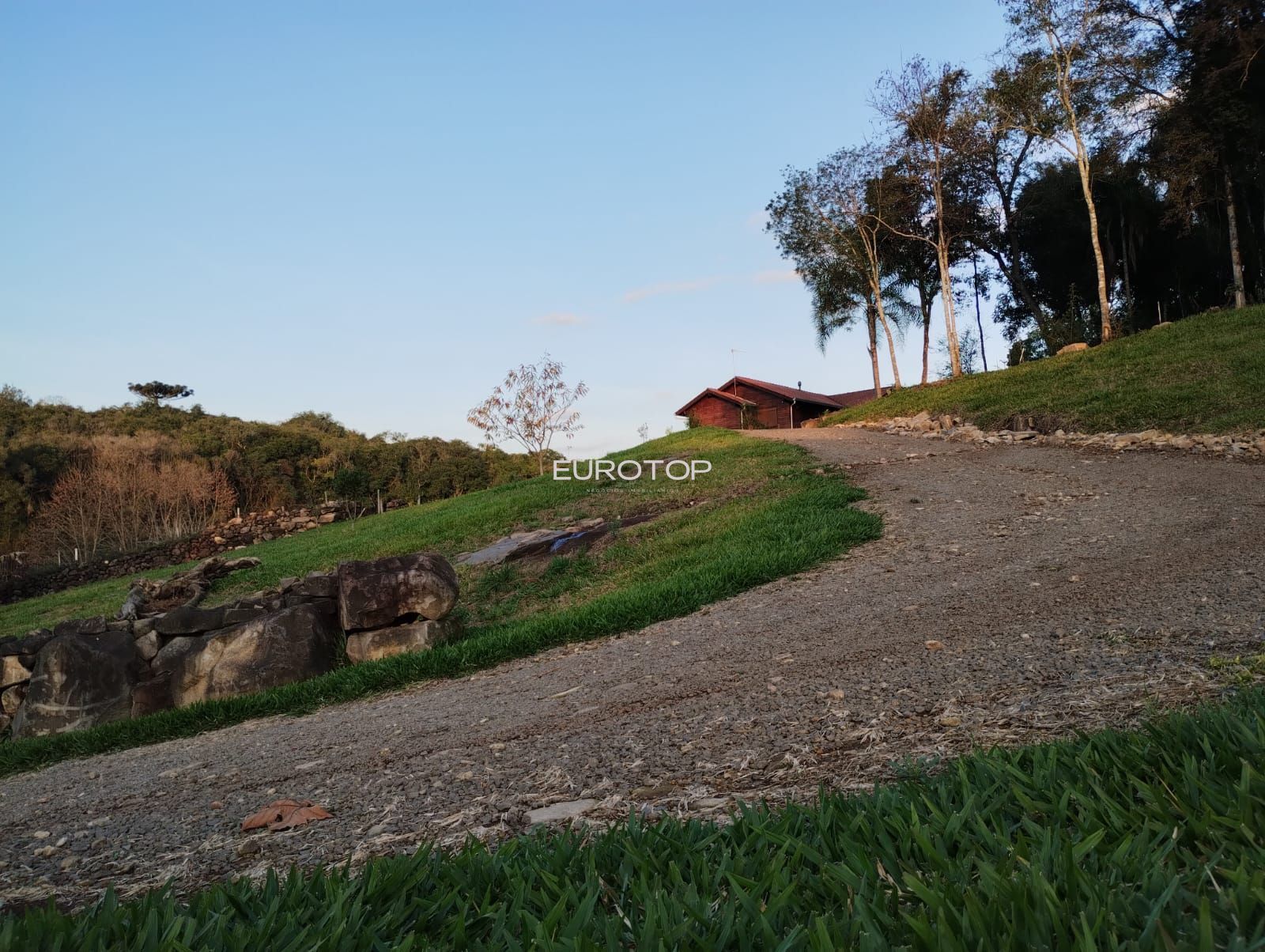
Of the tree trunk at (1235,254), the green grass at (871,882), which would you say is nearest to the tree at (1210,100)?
the tree trunk at (1235,254)

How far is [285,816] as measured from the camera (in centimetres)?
306

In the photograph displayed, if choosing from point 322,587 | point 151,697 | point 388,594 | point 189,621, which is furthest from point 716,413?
point 151,697

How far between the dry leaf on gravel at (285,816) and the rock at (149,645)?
4.38 metres

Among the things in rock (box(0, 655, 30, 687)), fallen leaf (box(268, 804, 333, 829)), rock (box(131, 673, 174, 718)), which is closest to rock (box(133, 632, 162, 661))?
rock (box(131, 673, 174, 718))

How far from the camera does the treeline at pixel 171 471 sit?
23.6 m

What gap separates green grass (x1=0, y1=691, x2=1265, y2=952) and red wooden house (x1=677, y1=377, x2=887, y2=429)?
125 ft

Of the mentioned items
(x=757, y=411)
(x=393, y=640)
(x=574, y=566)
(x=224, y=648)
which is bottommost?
(x=393, y=640)

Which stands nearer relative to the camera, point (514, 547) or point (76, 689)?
point (76, 689)

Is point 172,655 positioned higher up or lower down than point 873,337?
lower down

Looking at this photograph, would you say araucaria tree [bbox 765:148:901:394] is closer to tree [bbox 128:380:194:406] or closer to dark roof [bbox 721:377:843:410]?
dark roof [bbox 721:377:843:410]

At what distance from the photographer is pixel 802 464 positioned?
1315 centimetres

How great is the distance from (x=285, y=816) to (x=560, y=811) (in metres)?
1.14

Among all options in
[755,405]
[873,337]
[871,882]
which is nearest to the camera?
[871,882]
